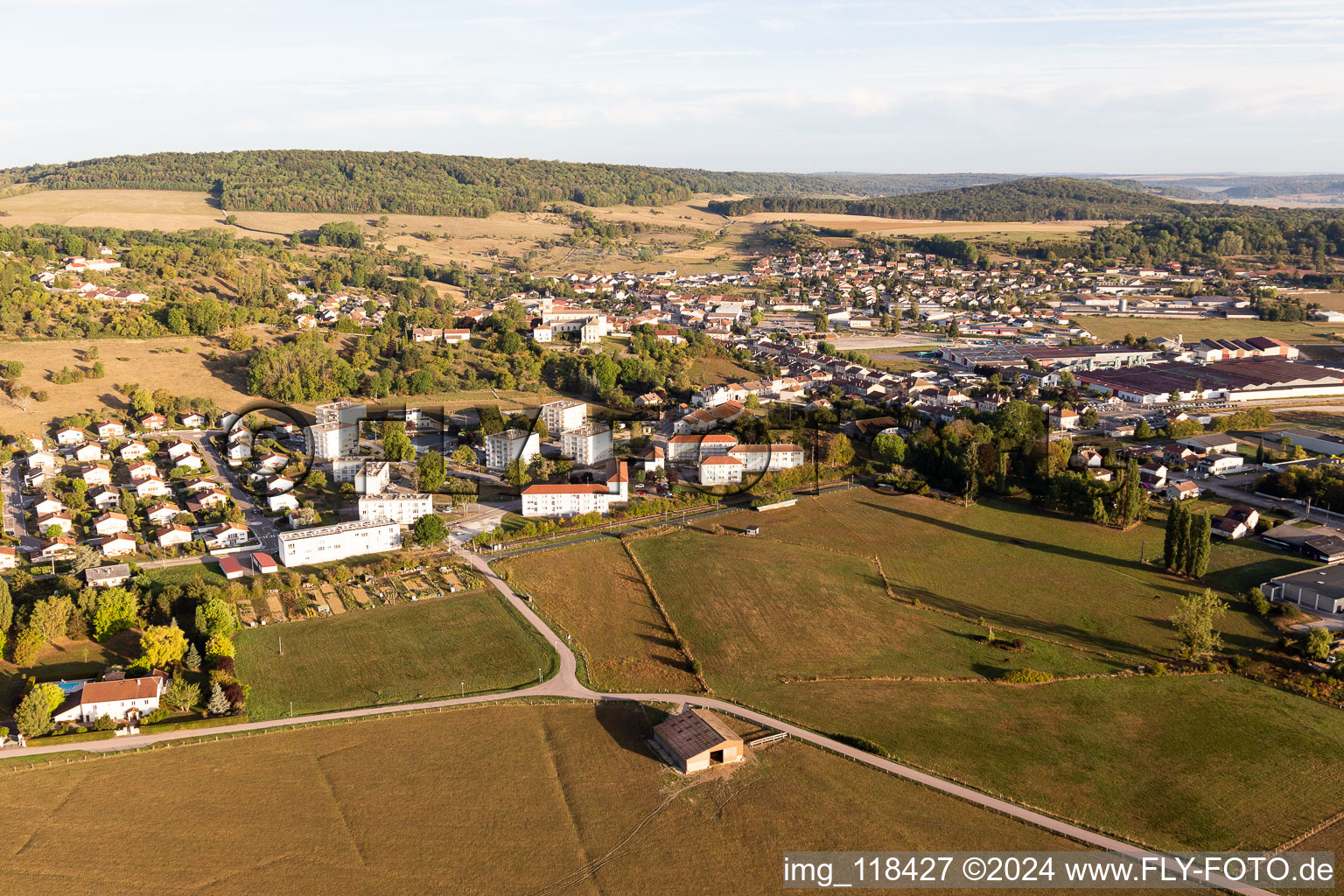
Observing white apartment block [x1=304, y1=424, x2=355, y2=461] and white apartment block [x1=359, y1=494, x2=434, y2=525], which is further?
white apartment block [x1=304, y1=424, x2=355, y2=461]

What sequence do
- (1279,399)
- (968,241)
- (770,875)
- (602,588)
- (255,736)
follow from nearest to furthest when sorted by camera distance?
1. (770,875)
2. (255,736)
3. (602,588)
4. (1279,399)
5. (968,241)

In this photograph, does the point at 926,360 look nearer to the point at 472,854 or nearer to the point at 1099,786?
the point at 1099,786

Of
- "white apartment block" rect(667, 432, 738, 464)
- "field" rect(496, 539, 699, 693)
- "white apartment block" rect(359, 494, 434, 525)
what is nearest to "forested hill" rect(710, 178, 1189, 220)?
"white apartment block" rect(667, 432, 738, 464)

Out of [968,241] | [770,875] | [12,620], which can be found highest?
[968,241]

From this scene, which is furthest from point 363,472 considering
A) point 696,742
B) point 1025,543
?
point 1025,543

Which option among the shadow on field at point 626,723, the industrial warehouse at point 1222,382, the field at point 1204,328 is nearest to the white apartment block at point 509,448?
the shadow on field at point 626,723

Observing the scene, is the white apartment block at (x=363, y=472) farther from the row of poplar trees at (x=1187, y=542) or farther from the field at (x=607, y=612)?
the row of poplar trees at (x=1187, y=542)

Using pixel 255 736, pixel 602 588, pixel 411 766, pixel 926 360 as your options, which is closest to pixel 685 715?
pixel 411 766

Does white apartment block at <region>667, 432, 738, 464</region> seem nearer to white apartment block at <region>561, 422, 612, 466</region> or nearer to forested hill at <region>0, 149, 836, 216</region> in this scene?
white apartment block at <region>561, 422, 612, 466</region>
